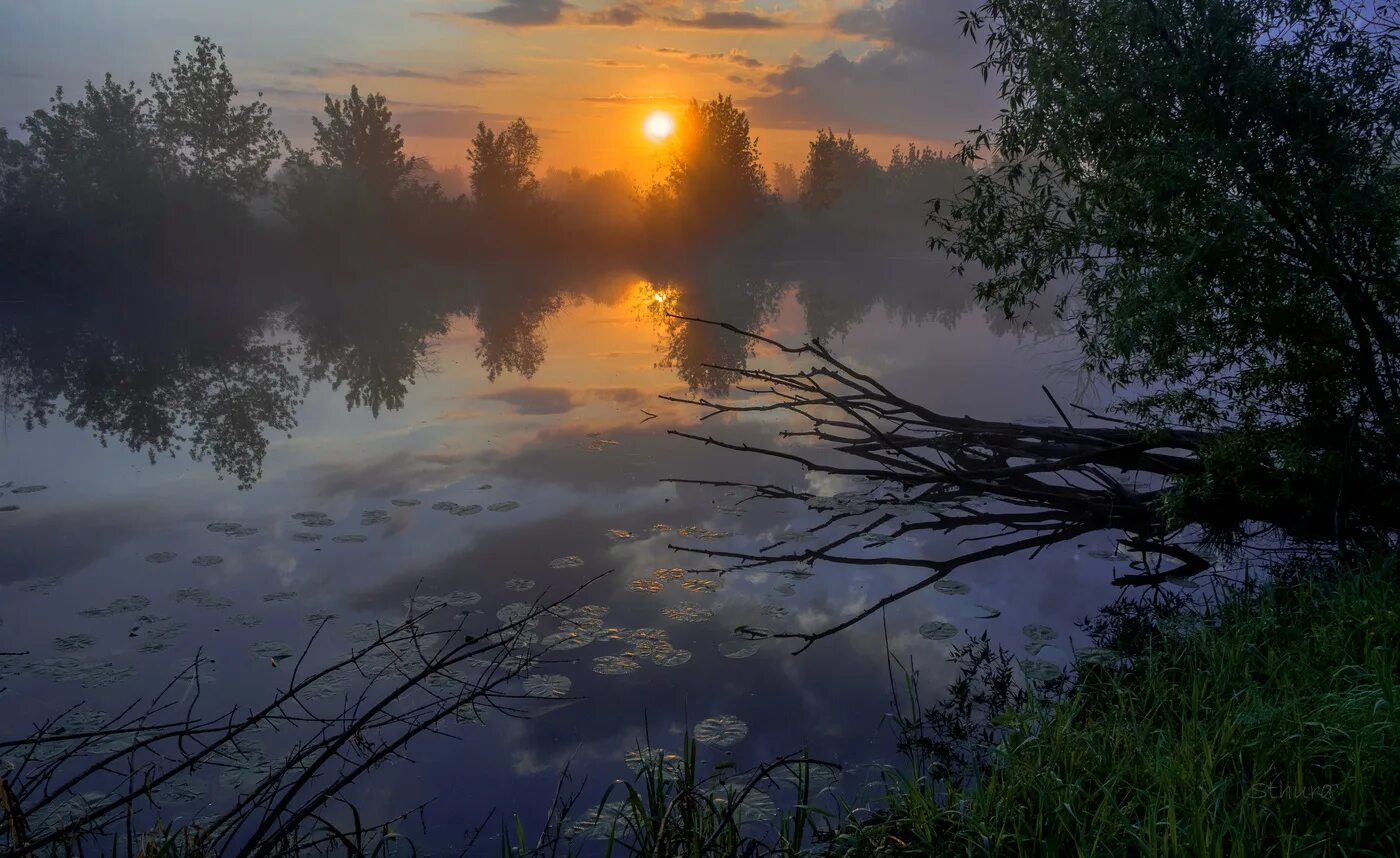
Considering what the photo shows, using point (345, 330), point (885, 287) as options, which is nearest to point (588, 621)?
point (345, 330)

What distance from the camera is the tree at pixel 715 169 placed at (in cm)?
6056

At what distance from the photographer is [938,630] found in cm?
633

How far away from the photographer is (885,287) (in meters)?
39.4

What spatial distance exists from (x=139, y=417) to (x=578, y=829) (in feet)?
44.4

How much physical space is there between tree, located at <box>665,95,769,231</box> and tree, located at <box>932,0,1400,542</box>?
182 feet

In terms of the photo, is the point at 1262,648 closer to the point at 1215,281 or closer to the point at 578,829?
the point at 1215,281

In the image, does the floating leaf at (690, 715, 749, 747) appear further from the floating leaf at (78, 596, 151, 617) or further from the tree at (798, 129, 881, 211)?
the tree at (798, 129, 881, 211)

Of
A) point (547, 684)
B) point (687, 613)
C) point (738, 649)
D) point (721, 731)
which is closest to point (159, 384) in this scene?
point (687, 613)

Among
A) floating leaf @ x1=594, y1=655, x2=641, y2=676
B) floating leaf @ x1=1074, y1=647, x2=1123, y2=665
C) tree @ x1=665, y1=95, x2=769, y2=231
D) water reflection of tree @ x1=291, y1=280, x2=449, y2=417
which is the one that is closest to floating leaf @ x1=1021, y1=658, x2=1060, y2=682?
floating leaf @ x1=1074, y1=647, x2=1123, y2=665

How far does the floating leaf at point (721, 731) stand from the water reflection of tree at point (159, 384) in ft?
25.6

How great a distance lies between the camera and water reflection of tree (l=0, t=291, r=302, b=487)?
1305cm

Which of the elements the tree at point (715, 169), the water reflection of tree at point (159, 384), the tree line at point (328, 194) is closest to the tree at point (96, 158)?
the tree line at point (328, 194)

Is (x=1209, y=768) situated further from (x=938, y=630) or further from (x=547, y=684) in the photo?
(x=547, y=684)

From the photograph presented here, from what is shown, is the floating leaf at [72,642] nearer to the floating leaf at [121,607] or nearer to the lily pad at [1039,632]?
the floating leaf at [121,607]
